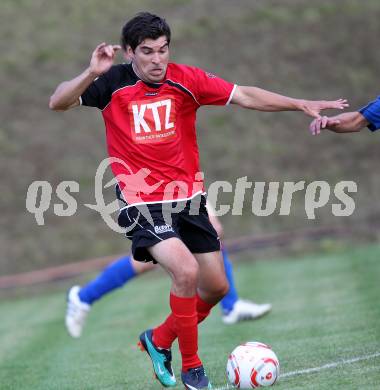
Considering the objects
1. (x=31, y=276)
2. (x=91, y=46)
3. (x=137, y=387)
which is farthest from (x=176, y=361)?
(x=91, y=46)

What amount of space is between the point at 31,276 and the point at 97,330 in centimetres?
642

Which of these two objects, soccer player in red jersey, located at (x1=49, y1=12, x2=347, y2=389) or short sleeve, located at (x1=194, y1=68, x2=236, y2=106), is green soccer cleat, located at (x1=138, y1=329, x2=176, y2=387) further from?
short sleeve, located at (x1=194, y1=68, x2=236, y2=106)

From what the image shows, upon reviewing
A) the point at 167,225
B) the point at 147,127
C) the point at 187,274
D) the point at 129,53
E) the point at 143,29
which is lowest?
the point at 187,274

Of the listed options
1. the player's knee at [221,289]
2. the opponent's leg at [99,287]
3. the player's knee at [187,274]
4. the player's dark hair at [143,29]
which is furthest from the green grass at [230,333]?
the player's dark hair at [143,29]

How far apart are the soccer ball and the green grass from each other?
4.2 inches

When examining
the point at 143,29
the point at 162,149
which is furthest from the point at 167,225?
the point at 143,29

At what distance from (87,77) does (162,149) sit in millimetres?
630

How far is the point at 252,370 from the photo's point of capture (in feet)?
16.1

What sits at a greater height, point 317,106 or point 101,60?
point 101,60

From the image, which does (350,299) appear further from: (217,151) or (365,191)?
(217,151)

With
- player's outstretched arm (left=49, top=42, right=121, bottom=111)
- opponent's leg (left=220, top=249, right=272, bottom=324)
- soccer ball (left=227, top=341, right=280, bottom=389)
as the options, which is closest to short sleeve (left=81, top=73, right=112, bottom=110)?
player's outstretched arm (left=49, top=42, right=121, bottom=111)

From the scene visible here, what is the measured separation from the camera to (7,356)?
7785 millimetres

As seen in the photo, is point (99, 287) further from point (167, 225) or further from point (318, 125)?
point (318, 125)

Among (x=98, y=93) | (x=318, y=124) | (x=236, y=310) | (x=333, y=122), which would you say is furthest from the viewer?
(x=236, y=310)
